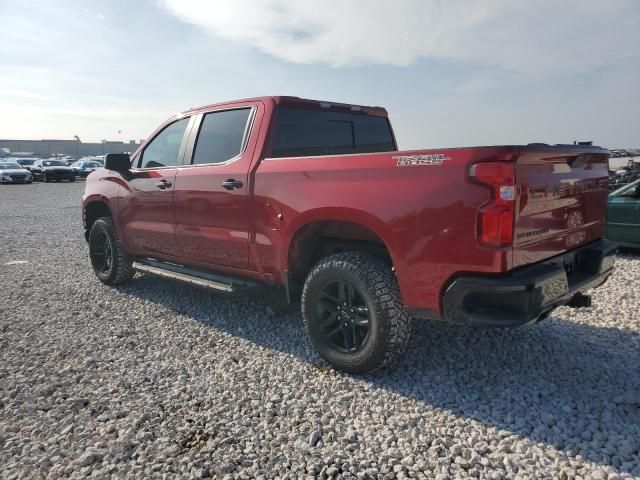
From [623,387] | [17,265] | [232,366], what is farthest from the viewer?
[17,265]

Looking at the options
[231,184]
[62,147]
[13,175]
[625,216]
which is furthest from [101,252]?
[62,147]

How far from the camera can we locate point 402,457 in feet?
7.78

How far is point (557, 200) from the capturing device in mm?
2850

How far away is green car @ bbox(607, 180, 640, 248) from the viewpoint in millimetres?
6391

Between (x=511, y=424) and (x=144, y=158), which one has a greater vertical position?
(x=144, y=158)

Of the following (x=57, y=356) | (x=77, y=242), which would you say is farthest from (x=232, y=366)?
(x=77, y=242)

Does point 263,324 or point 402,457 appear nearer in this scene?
point 402,457

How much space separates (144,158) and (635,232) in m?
6.35

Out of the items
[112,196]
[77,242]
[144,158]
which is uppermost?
[144,158]

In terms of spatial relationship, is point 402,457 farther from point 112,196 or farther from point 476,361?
point 112,196

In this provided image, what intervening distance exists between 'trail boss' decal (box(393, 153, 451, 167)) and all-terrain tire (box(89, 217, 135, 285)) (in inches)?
152

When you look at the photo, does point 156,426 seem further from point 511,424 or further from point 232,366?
point 511,424

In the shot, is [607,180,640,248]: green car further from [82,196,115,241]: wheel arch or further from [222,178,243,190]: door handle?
[82,196,115,241]: wheel arch

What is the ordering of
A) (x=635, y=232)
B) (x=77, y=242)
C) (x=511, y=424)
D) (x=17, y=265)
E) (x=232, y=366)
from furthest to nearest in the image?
(x=77, y=242), (x=17, y=265), (x=635, y=232), (x=232, y=366), (x=511, y=424)
